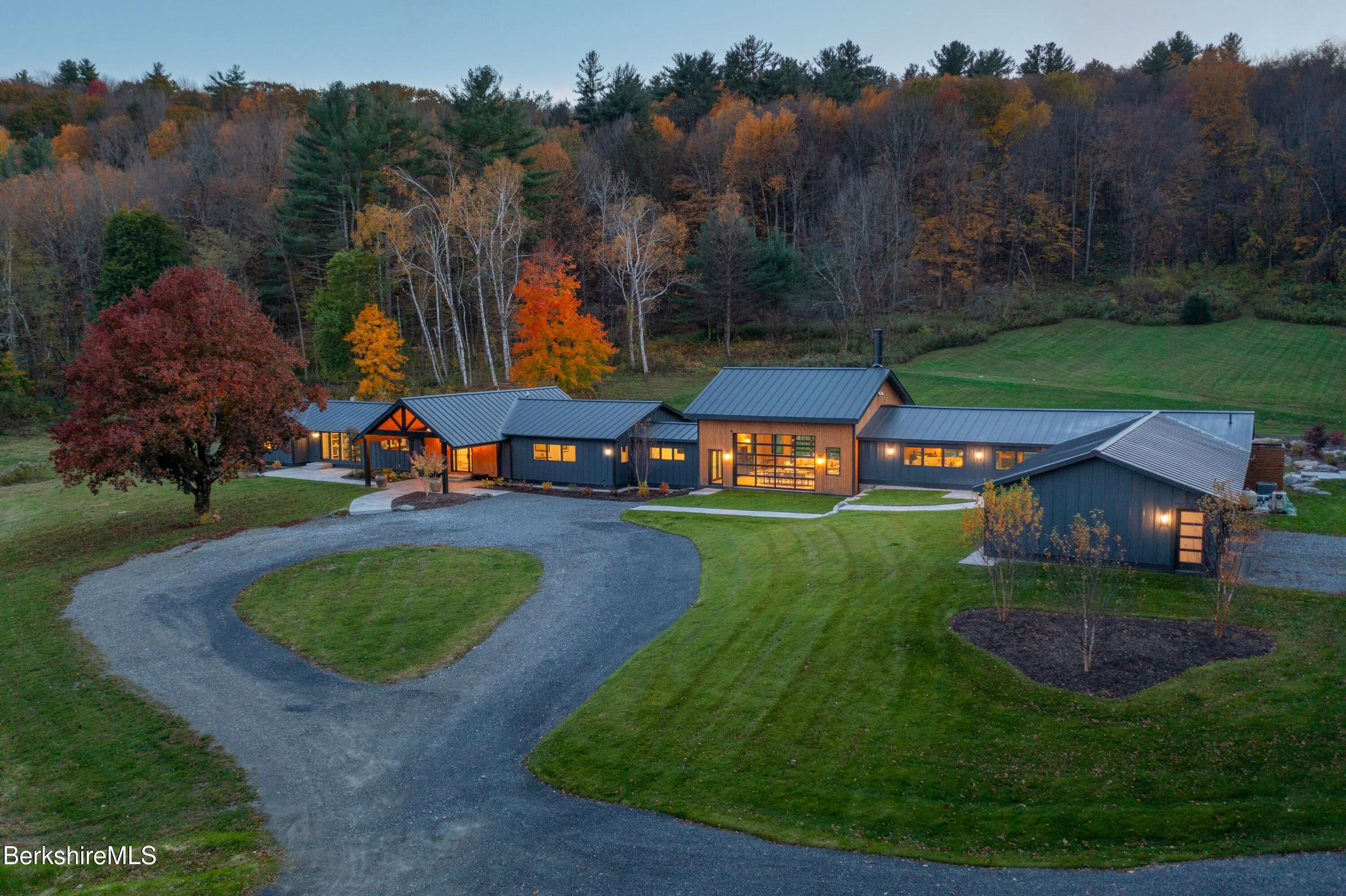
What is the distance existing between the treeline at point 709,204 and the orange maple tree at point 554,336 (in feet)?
11.6

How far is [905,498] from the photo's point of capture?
26.1 metres

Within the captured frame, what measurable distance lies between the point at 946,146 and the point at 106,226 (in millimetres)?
58821

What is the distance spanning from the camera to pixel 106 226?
5372 centimetres

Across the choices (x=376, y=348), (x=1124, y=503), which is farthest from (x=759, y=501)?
(x=376, y=348)

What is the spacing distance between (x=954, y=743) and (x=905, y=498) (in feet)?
52.4

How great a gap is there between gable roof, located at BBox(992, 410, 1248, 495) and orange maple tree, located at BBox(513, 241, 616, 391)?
25.6 metres

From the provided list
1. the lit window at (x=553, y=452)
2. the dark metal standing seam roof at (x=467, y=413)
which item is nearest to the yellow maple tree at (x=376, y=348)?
the dark metal standing seam roof at (x=467, y=413)

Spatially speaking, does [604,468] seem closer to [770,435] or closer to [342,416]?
[770,435]

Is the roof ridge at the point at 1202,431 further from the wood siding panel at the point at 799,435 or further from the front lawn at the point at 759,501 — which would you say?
the front lawn at the point at 759,501

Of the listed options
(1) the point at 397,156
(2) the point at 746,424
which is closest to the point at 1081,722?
(2) the point at 746,424

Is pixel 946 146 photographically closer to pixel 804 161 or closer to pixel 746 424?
pixel 804 161

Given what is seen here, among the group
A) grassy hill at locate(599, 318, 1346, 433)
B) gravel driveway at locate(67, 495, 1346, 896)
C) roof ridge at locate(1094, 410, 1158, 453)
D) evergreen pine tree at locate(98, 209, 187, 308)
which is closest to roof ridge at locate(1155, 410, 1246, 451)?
roof ridge at locate(1094, 410, 1158, 453)

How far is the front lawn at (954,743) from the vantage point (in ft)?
29.4

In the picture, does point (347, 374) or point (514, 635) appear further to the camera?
point (347, 374)
